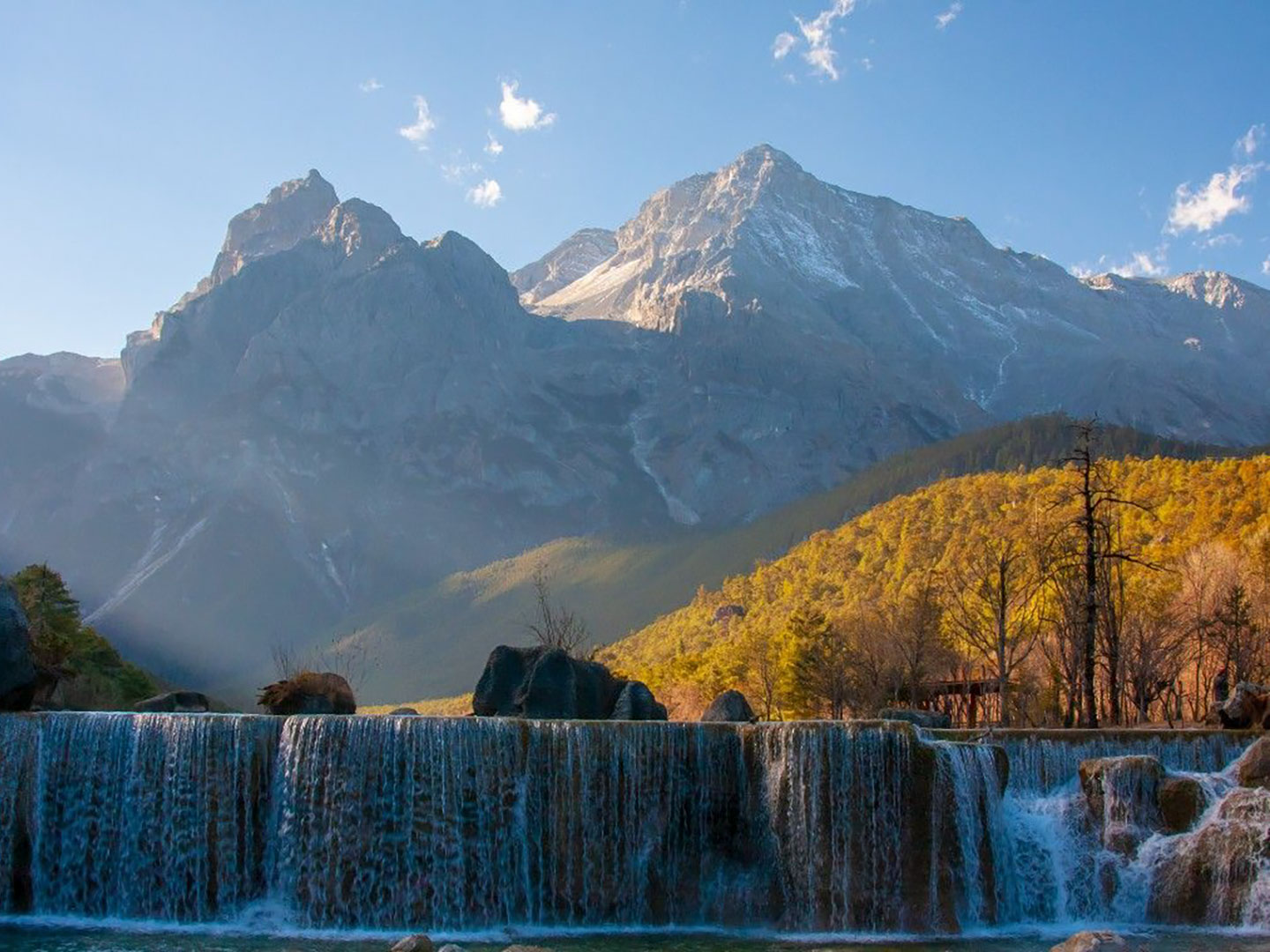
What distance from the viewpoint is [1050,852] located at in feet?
121

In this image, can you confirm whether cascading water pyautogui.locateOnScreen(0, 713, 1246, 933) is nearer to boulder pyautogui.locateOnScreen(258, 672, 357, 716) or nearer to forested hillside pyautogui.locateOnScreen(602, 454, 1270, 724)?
boulder pyautogui.locateOnScreen(258, 672, 357, 716)

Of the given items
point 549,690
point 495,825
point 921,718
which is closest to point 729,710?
point 921,718

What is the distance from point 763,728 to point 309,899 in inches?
487

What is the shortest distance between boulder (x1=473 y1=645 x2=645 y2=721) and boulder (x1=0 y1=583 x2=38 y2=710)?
15.0 meters

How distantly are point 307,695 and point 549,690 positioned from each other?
852cm

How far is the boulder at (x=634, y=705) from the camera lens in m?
50.0

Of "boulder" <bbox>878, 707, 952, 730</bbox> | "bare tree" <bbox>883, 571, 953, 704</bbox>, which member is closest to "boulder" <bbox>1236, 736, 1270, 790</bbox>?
"boulder" <bbox>878, 707, 952, 730</bbox>

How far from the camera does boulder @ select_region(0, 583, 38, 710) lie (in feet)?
125

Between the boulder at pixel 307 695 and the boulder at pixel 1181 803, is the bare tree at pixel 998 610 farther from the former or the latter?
the boulder at pixel 307 695

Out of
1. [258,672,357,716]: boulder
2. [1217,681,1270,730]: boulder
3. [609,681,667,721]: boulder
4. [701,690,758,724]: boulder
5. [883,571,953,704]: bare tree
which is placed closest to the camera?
[1217,681,1270,730]: boulder

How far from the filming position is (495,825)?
1385 inches

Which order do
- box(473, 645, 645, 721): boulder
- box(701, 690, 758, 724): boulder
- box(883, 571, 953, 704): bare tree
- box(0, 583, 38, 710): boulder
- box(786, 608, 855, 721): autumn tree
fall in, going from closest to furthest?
1. box(0, 583, 38, 710): boulder
2. box(473, 645, 645, 721): boulder
3. box(701, 690, 758, 724): boulder
4. box(883, 571, 953, 704): bare tree
5. box(786, 608, 855, 721): autumn tree

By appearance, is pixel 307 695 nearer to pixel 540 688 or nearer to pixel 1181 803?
pixel 540 688

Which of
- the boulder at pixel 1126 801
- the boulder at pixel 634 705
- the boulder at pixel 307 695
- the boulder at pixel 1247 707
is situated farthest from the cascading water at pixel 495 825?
the boulder at pixel 634 705
